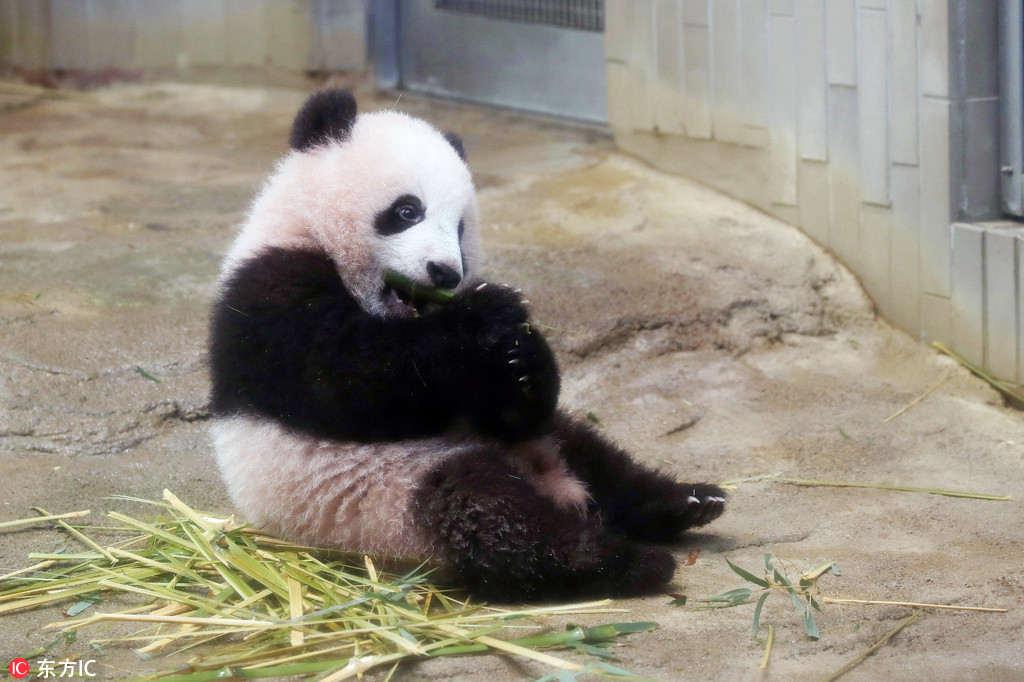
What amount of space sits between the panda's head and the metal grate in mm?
4143

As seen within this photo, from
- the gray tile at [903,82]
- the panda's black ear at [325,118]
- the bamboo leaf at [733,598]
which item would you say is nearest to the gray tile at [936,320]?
the gray tile at [903,82]

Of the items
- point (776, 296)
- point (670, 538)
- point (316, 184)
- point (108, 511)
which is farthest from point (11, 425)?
point (776, 296)

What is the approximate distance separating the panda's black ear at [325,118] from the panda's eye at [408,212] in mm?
279

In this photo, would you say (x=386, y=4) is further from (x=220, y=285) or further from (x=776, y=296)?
(x=220, y=285)

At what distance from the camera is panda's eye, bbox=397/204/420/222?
2770 mm

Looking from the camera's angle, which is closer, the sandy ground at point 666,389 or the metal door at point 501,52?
the sandy ground at point 666,389

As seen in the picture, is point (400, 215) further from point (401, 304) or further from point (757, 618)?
point (757, 618)

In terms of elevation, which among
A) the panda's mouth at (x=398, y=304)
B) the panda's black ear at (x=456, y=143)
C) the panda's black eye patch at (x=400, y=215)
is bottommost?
the panda's mouth at (x=398, y=304)

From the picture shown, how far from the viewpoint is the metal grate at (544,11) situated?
22.1 ft

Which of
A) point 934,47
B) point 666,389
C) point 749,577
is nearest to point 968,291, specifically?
point 934,47

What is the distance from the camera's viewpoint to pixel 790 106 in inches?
198

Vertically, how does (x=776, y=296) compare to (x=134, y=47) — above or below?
below

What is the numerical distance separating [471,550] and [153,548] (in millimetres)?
903

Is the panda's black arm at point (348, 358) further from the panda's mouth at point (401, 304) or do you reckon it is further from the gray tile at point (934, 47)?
the gray tile at point (934, 47)
